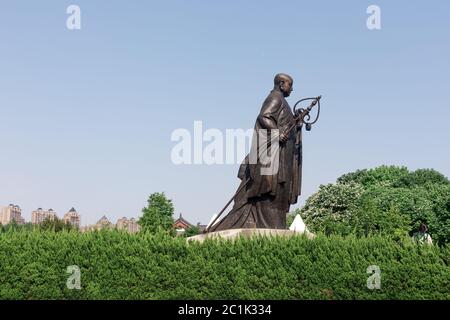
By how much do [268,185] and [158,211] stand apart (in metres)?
34.1

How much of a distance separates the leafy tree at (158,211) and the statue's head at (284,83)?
31.4 m

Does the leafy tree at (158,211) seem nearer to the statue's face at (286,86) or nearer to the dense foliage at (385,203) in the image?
the dense foliage at (385,203)

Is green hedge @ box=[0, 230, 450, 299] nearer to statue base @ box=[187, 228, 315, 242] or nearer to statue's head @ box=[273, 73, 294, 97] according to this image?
statue base @ box=[187, 228, 315, 242]

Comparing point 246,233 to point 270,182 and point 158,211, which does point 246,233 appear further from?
point 158,211

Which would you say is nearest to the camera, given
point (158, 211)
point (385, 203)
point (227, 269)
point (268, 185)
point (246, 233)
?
point (227, 269)

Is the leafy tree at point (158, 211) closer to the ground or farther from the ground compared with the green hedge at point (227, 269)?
closer to the ground

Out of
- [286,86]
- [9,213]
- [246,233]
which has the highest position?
[286,86]

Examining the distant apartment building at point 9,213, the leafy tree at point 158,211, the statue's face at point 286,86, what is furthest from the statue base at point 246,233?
the distant apartment building at point 9,213

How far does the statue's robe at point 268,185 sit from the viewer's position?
1605 centimetres

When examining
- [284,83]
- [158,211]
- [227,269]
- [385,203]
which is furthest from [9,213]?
[227,269]

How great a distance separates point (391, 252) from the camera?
48.5ft

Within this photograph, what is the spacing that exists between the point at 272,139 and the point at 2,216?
211ft

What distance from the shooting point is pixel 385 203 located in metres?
55.3
